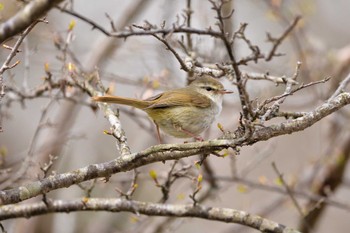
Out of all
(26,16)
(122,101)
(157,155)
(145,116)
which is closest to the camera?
(26,16)

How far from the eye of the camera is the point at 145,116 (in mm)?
5020

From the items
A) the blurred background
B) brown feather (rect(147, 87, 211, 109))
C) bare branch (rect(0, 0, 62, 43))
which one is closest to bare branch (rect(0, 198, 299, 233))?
the blurred background

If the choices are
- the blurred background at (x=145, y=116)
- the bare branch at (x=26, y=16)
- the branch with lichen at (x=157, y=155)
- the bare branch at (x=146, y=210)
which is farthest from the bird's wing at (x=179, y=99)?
the bare branch at (x=26, y=16)

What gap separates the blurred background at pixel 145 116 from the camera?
494 cm

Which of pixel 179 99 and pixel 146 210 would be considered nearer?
pixel 146 210

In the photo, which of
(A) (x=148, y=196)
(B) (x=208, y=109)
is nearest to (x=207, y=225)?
(A) (x=148, y=196)

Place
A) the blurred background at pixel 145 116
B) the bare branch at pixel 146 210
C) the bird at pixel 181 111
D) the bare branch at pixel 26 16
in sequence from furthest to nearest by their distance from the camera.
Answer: the blurred background at pixel 145 116 < the bird at pixel 181 111 < the bare branch at pixel 146 210 < the bare branch at pixel 26 16

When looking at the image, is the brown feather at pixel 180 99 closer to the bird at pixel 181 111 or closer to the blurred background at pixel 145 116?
the bird at pixel 181 111

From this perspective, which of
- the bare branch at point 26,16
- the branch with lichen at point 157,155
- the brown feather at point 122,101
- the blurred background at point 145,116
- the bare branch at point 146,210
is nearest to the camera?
the bare branch at point 26,16

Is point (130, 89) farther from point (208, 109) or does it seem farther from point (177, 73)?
point (208, 109)

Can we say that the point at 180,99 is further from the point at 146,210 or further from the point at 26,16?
the point at 26,16

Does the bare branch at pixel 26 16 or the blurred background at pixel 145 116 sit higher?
the blurred background at pixel 145 116

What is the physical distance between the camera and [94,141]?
851cm

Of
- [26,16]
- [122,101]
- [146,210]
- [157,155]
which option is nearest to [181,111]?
[122,101]
